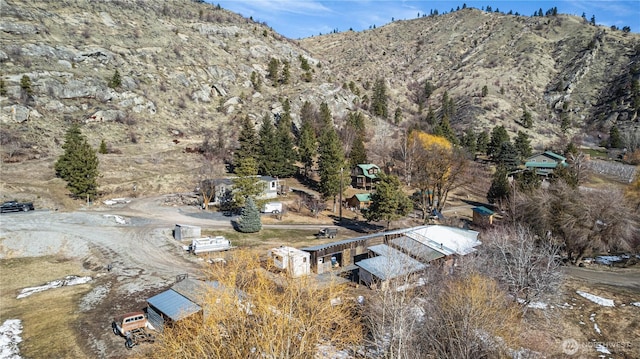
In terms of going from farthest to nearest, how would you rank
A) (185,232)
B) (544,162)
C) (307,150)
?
(544,162)
(307,150)
(185,232)

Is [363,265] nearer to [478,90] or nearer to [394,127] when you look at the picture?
[394,127]

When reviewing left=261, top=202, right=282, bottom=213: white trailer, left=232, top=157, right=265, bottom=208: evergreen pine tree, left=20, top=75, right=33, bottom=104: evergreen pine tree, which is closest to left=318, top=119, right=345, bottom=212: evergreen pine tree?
left=261, top=202, right=282, bottom=213: white trailer

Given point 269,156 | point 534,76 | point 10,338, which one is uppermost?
point 534,76

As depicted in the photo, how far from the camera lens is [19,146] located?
6231cm

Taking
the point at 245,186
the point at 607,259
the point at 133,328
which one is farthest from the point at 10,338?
the point at 607,259

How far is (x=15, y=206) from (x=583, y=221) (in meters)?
71.4

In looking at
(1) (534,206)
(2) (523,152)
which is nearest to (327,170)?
(1) (534,206)

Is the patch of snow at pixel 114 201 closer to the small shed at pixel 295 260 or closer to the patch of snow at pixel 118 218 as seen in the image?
the patch of snow at pixel 118 218

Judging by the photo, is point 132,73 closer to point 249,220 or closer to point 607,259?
point 249,220

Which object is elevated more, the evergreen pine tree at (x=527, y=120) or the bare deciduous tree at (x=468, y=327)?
the evergreen pine tree at (x=527, y=120)

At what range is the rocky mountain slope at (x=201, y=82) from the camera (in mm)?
71062

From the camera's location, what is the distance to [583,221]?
4128cm

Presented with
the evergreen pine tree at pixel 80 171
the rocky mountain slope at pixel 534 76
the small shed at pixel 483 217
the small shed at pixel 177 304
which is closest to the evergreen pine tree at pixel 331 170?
the small shed at pixel 483 217

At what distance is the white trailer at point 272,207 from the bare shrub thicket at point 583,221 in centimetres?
3686
